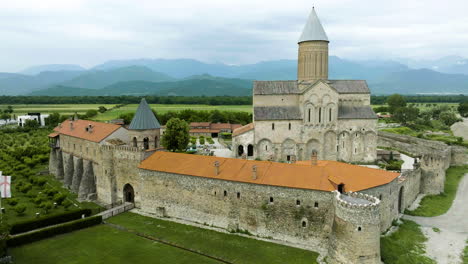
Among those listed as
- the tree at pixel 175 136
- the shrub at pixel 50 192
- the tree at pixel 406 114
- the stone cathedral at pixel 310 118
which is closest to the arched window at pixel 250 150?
the stone cathedral at pixel 310 118

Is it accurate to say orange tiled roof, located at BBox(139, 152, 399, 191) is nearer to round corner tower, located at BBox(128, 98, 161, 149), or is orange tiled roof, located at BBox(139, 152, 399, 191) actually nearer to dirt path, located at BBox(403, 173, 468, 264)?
round corner tower, located at BBox(128, 98, 161, 149)

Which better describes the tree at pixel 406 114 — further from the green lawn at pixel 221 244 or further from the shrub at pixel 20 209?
the shrub at pixel 20 209

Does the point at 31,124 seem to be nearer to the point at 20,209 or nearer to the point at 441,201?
the point at 20,209

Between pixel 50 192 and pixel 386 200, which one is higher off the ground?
pixel 386 200

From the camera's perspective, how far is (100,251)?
26.2m

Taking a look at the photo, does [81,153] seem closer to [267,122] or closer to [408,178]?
[267,122]

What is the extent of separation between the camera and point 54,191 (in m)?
38.6

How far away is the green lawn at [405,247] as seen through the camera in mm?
25141

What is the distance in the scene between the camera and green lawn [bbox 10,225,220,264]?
2492cm

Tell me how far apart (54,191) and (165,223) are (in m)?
16.8

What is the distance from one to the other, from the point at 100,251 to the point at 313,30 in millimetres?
42666

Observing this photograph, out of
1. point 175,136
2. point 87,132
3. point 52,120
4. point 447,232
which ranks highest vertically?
point 87,132

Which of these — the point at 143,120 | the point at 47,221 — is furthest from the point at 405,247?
the point at 47,221

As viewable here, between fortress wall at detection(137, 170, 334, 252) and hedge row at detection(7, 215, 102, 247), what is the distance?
552cm
